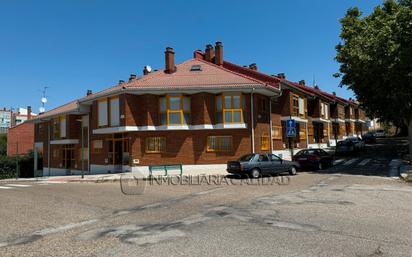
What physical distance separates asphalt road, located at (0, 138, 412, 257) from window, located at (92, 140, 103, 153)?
13.7 meters

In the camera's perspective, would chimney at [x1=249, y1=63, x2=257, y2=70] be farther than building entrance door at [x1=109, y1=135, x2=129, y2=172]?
Yes

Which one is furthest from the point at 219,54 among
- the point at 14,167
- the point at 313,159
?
the point at 14,167

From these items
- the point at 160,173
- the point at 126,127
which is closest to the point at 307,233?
the point at 160,173

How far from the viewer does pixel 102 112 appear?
26516mm

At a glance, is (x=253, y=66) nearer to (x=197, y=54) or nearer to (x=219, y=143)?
(x=197, y=54)

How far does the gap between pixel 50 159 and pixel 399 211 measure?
33325 millimetres

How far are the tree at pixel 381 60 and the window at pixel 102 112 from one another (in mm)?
17839

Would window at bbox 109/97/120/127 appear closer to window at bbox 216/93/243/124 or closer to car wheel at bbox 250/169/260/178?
window at bbox 216/93/243/124

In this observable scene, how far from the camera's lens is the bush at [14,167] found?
40.6 meters

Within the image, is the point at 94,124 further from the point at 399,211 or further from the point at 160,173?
the point at 399,211

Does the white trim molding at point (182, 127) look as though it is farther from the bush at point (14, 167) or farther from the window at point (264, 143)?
the bush at point (14, 167)

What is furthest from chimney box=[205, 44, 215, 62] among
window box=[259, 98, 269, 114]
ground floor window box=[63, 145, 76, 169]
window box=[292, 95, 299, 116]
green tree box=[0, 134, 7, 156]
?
green tree box=[0, 134, 7, 156]

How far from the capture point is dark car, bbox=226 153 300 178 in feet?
62.3

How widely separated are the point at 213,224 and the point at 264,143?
19.0m
